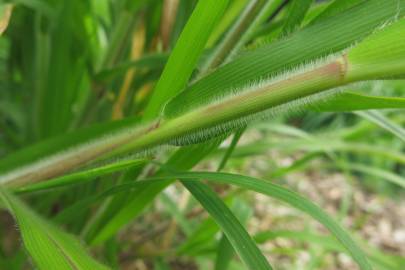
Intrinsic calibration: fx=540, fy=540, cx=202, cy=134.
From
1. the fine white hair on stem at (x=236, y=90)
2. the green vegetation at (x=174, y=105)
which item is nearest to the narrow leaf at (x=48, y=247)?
the green vegetation at (x=174, y=105)

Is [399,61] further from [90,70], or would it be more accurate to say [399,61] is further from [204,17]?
[90,70]

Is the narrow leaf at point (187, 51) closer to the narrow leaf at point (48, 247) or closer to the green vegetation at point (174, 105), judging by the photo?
the green vegetation at point (174, 105)

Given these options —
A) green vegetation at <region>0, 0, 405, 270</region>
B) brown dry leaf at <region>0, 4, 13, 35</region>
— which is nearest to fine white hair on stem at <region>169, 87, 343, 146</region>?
green vegetation at <region>0, 0, 405, 270</region>

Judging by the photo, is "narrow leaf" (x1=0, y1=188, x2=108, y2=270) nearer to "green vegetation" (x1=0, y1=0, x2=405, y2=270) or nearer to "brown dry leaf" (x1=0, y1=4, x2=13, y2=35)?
"green vegetation" (x1=0, y1=0, x2=405, y2=270)

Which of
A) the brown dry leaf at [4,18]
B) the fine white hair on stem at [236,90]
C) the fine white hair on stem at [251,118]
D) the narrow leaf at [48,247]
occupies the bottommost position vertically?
the narrow leaf at [48,247]

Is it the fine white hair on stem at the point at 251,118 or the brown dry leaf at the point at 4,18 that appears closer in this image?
the fine white hair on stem at the point at 251,118

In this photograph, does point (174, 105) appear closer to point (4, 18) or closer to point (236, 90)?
point (236, 90)

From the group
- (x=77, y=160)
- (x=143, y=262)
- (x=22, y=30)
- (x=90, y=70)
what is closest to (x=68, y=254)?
(x=77, y=160)

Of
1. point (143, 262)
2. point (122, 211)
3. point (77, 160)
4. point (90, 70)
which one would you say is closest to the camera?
point (77, 160)
